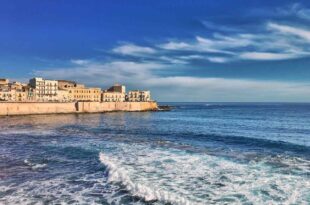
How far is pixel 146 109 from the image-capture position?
117 m

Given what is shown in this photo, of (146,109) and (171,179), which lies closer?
(171,179)

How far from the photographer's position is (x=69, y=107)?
A: 307ft

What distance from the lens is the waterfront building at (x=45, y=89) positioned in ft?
340

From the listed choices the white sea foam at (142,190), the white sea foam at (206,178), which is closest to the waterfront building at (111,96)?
the white sea foam at (206,178)

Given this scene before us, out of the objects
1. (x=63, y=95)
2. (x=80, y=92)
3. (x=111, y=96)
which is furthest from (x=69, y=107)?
(x=111, y=96)

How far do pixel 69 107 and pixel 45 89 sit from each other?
1528 centimetres

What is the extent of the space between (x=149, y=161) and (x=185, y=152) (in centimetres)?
437

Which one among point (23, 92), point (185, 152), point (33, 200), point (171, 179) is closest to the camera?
point (33, 200)

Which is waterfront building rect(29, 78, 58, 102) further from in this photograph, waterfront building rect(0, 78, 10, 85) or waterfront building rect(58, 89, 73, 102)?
waterfront building rect(0, 78, 10, 85)

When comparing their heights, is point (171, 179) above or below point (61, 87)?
below

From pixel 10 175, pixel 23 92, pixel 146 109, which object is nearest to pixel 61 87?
pixel 23 92

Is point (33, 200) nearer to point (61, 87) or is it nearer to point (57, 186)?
point (57, 186)

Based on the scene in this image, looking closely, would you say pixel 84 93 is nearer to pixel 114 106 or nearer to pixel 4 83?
pixel 114 106

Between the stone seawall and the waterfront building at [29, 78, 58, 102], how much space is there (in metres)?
11.8
